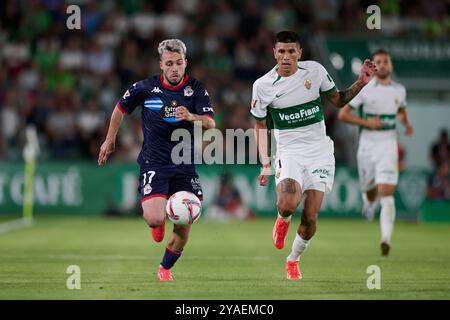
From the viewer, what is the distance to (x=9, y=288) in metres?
10.1

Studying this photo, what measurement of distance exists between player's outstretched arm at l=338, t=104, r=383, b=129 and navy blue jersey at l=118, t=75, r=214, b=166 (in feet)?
14.6

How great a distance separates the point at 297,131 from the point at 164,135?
1533mm

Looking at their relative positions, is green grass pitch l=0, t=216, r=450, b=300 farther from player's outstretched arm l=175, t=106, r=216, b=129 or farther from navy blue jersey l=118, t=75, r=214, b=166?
player's outstretched arm l=175, t=106, r=216, b=129

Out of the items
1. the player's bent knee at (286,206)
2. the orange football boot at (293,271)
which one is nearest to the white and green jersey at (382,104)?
the player's bent knee at (286,206)

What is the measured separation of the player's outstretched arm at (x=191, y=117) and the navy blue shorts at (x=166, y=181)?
69 cm

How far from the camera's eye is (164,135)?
36.7 ft

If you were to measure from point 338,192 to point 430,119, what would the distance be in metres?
4.26

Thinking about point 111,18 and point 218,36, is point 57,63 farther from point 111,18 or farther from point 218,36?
point 218,36

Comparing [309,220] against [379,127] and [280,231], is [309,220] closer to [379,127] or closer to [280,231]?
[280,231]

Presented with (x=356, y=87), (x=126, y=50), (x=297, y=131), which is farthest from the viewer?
(x=126, y=50)

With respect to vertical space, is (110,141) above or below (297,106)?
below

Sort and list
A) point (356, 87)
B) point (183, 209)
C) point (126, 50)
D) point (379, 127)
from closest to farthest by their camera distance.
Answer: point (183, 209) → point (356, 87) → point (379, 127) → point (126, 50)

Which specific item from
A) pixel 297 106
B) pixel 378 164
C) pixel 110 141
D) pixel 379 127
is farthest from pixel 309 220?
pixel 379 127
